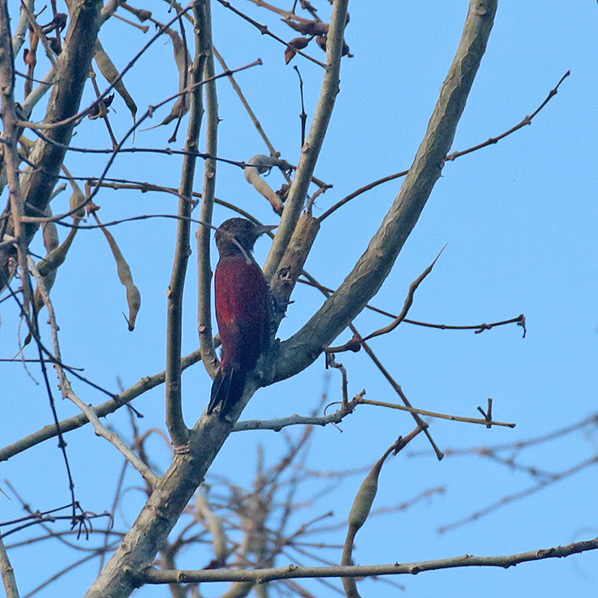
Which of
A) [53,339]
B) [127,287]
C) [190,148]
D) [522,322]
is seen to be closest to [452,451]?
[522,322]

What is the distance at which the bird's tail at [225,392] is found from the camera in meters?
3.15

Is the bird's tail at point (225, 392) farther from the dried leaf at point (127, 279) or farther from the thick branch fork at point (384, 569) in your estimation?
the thick branch fork at point (384, 569)

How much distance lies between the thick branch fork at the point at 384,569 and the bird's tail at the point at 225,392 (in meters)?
0.76

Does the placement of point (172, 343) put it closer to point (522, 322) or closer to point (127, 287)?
point (127, 287)

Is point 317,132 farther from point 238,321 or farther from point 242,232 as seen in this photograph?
point 242,232

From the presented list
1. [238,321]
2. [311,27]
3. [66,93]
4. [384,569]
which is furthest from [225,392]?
[311,27]

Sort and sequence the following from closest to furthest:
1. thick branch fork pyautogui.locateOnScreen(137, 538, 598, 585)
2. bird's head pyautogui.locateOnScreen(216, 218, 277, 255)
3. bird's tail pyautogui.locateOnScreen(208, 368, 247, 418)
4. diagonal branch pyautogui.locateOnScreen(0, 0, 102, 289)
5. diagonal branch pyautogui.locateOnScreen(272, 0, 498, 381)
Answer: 1. thick branch fork pyautogui.locateOnScreen(137, 538, 598, 585)
2. diagonal branch pyautogui.locateOnScreen(0, 0, 102, 289)
3. bird's tail pyautogui.locateOnScreen(208, 368, 247, 418)
4. diagonal branch pyautogui.locateOnScreen(272, 0, 498, 381)
5. bird's head pyautogui.locateOnScreen(216, 218, 277, 255)

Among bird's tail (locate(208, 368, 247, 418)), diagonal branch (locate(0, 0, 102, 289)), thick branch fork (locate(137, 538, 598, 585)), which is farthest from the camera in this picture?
bird's tail (locate(208, 368, 247, 418))

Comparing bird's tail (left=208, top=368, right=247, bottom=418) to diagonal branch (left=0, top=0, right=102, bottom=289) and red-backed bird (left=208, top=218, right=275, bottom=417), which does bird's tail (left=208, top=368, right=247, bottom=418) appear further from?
diagonal branch (left=0, top=0, right=102, bottom=289)

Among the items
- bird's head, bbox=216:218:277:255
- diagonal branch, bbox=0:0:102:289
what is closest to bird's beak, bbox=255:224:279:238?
bird's head, bbox=216:218:277:255

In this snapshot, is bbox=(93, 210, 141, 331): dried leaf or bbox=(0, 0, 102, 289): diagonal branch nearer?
bbox=(0, 0, 102, 289): diagonal branch

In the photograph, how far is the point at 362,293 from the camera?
3430mm

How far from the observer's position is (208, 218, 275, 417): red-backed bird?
3.19m

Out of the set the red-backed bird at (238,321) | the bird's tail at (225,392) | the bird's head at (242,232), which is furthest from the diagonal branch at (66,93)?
the bird's head at (242,232)
